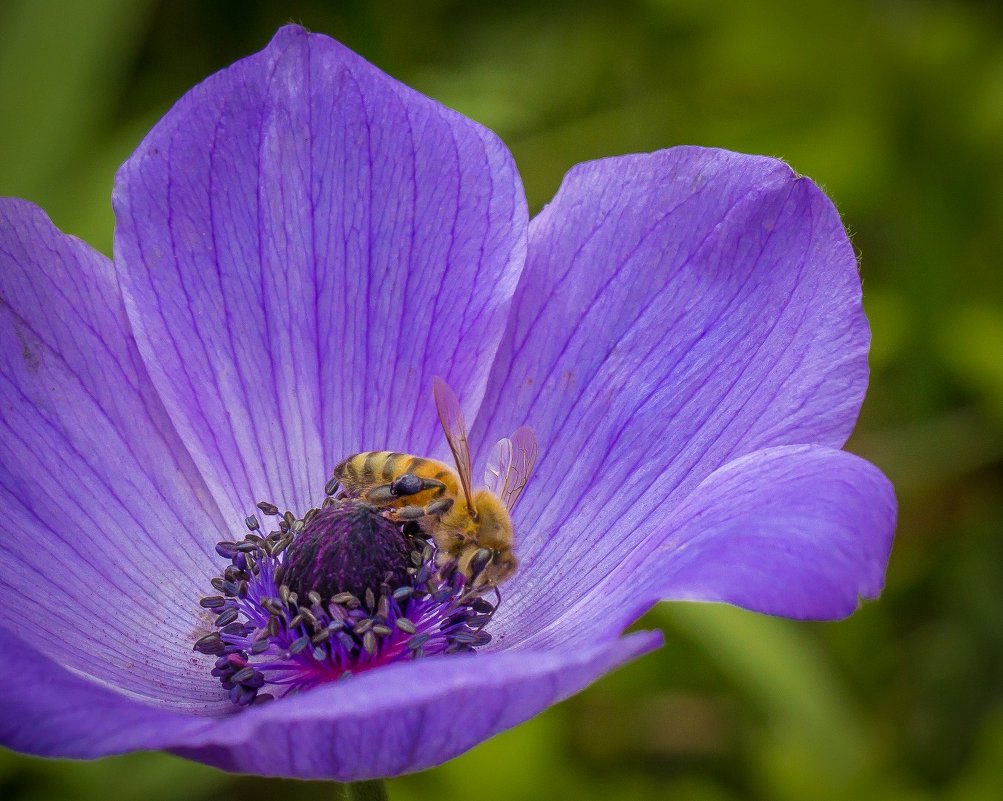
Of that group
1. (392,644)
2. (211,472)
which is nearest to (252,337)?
(211,472)

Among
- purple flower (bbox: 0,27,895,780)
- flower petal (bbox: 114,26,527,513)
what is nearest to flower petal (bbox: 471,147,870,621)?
purple flower (bbox: 0,27,895,780)

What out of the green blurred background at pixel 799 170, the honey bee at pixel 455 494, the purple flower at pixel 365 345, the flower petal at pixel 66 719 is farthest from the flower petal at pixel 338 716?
the green blurred background at pixel 799 170

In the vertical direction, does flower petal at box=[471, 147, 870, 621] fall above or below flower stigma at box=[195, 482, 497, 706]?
above

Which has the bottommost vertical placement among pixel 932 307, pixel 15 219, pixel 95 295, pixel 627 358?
pixel 932 307

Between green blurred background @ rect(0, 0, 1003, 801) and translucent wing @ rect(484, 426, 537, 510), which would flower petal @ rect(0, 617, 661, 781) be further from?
green blurred background @ rect(0, 0, 1003, 801)

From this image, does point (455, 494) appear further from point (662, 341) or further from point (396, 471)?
point (662, 341)

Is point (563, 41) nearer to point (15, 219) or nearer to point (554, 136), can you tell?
point (554, 136)
